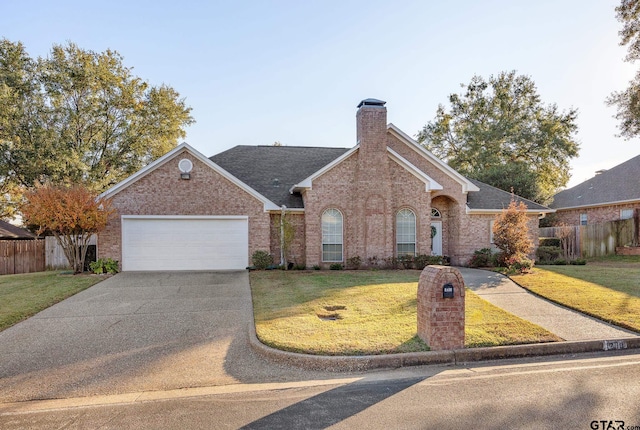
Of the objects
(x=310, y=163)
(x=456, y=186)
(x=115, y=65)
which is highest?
(x=115, y=65)

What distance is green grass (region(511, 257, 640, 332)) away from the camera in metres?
8.45

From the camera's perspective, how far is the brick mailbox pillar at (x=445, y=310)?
20.2ft

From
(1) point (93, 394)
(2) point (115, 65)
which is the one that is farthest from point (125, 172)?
(1) point (93, 394)

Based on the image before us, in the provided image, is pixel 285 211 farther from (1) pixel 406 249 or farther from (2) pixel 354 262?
(1) pixel 406 249

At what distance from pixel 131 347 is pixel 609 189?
30492mm

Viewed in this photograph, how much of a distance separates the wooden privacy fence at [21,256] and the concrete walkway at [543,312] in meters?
19.3

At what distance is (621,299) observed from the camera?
391 inches

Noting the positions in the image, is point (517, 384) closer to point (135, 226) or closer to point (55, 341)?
point (55, 341)

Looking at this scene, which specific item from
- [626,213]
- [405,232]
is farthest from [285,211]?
[626,213]

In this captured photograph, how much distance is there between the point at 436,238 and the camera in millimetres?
18859

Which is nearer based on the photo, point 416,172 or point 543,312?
point 543,312

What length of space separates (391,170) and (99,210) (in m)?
12.0

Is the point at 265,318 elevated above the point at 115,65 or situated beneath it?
situated beneath

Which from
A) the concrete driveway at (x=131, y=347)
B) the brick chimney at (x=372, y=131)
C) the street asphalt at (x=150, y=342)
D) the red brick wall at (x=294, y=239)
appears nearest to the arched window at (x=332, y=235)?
the red brick wall at (x=294, y=239)
